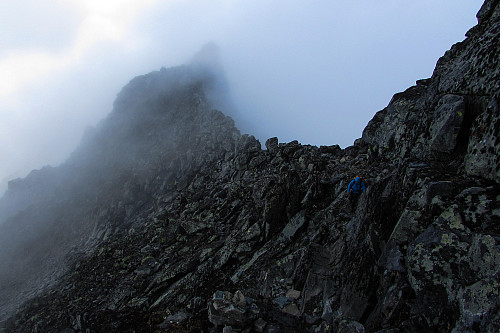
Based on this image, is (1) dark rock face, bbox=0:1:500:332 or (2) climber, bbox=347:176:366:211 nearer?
(1) dark rock face, bbox=0:1:500:332

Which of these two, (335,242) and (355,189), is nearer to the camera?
(335,242)

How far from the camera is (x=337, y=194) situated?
17172mm

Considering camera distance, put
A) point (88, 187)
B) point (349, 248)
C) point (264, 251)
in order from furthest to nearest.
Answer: point (88, 187), point (264, 251), point (349, 248)

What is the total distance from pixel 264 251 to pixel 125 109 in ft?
242

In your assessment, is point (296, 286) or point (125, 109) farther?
point (125, 109)

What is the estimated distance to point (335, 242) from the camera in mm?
12281

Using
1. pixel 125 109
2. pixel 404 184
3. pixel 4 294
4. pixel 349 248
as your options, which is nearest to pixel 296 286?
pixel 349 248

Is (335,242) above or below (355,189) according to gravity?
below

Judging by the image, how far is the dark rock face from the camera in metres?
6.69

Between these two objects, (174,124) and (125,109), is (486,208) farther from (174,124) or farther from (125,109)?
(125,109)

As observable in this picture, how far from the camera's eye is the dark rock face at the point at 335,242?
6.69 metres

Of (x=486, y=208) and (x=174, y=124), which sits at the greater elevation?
(x=174, y=124)

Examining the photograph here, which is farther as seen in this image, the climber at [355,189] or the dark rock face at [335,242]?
the climber at [355,189]

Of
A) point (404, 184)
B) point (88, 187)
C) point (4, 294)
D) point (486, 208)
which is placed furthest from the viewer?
point (88, 187)
